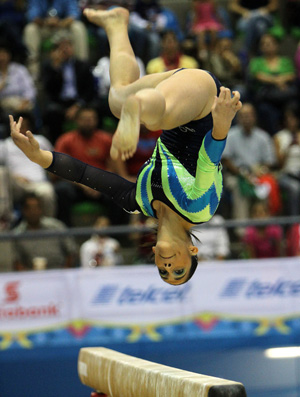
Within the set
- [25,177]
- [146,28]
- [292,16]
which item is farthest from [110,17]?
[292,16]

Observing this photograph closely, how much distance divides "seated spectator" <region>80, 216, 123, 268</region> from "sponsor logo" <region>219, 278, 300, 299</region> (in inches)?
45.8

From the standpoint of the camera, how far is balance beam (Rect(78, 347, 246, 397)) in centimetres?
349

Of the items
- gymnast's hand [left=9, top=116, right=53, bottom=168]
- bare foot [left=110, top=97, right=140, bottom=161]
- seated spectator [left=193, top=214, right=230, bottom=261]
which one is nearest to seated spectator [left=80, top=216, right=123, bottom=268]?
seated spectator [left=193, top=214, right=230, bottom=261]

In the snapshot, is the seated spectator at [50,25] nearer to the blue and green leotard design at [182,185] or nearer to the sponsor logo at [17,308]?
the sponsor logo at [17,308]

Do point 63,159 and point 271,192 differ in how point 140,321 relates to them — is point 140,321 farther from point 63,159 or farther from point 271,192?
point 63,159

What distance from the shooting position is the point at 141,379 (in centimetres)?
430

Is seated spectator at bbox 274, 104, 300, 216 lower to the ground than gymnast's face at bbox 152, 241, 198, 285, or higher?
higher

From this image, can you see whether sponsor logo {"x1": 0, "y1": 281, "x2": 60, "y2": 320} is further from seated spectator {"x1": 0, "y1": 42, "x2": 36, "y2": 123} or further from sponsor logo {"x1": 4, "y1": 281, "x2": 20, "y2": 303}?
seated spectator {"x1": 0, "y1": 42, "x2": 36, "y2": 123}

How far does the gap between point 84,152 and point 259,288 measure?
249 centimetres

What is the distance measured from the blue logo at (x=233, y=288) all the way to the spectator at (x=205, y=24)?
3.75m

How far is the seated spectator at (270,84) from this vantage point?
382 inches

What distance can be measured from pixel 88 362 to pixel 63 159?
1.54 meters

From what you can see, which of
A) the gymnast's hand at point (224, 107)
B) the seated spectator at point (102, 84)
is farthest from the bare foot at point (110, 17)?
the seated spectator at point (102, 84)

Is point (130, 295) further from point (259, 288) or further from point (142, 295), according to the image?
point (259, 288)
